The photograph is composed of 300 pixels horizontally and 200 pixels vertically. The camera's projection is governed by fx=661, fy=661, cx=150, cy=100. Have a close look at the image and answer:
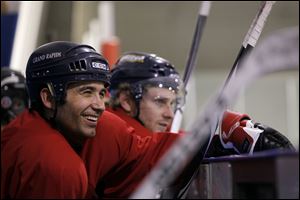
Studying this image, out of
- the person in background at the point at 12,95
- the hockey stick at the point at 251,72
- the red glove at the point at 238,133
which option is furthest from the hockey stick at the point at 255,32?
the person in background at the point at 12,95

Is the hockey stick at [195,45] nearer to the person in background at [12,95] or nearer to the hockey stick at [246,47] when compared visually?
the person in background at [12,95]

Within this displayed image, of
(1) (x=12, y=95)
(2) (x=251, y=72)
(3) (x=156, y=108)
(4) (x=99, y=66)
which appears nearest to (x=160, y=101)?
(3) (x=156, y=108)

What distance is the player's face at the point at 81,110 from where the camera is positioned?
1527mm

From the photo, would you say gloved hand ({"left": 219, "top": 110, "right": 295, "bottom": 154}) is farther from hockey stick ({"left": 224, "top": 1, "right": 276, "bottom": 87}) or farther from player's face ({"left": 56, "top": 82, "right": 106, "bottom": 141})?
player's face ({"left": 56, "top": 82, "right": 106, "bottom": 141})

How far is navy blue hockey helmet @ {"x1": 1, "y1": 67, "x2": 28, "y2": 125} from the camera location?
237 centimetres

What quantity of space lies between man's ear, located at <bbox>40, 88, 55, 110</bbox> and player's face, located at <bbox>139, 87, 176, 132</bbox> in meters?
0.66

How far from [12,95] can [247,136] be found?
1.18 meters

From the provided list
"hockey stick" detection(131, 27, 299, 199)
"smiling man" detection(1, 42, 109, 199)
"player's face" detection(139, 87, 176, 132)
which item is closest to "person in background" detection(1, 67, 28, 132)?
"player's face" detection(139, 87, 176, 132)

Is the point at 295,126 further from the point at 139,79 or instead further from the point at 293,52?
the point at 293,52

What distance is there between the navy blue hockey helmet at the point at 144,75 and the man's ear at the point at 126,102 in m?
0.02

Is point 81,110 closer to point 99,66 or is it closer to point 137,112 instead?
point 99,66

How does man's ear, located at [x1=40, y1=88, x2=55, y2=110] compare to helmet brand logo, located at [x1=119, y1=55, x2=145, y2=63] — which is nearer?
man's ear, located at [x1=40, y1=88, x2=55, y2=110]

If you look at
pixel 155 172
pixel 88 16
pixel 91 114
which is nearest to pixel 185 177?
pixel 91 114

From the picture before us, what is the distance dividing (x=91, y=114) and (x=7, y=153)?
235mm
